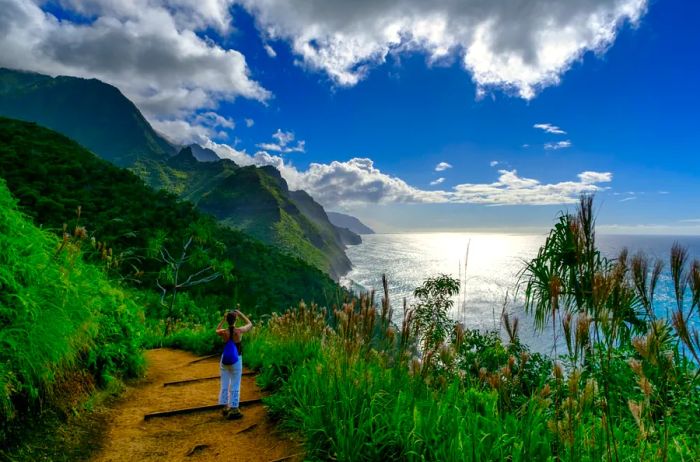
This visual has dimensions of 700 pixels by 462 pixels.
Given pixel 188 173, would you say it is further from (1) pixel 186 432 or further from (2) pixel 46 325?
(1) pixel 186 432

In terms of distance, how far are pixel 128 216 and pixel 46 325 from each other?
29821mm

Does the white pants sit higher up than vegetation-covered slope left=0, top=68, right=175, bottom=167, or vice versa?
vegetation-covered slope left=0, top=68, right=175, bottom=167

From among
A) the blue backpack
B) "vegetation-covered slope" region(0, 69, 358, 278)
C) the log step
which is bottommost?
the log step

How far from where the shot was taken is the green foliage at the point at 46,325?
3469mm

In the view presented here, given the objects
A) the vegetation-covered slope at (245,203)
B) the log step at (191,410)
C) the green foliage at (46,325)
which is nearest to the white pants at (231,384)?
the log step at (191,410)

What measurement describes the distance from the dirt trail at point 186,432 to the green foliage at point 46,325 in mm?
592

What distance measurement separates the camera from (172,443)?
4.10m

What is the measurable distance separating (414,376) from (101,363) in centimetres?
438

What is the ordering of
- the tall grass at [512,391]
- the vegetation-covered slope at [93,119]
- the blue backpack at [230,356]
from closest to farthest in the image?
the tall grass at [512,391] → the blue backpack at [230,356] → the vegetation-covered slope at [93,119]

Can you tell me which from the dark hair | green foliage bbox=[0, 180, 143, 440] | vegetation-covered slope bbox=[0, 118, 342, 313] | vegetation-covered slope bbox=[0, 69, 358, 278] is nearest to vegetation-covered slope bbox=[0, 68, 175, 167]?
vegetation-covered slope bbox=[0, 69, 358, 278]

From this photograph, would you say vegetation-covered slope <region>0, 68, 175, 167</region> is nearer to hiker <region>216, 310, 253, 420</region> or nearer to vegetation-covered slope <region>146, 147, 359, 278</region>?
vegetation-covered slope <region>146, 147, 359, 278</region>

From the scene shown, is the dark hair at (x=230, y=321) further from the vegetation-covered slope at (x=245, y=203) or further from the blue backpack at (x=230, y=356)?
the vegetation-covered slope at (x=245, y=203)

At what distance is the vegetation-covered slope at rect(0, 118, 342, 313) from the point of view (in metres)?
24.7

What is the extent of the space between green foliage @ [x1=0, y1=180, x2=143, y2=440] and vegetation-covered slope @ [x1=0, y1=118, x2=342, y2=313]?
54.7ft
